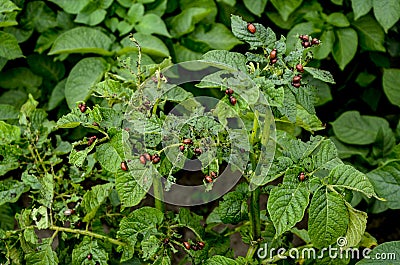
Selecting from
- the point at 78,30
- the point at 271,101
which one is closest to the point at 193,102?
the point at 271,101

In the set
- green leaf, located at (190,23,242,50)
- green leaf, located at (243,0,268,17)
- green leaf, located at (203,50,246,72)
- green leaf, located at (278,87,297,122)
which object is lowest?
green leaf, located at (190,23,242,50)

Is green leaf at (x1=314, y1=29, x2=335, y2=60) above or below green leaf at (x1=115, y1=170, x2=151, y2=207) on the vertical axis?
below

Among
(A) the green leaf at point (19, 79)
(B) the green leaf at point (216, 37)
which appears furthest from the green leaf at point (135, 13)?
(A) the green leaf at point (19, 79)

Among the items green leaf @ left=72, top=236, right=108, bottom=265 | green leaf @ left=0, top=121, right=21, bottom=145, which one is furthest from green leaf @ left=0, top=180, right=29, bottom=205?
green leaf @ left=72, top=236, right=108, bottom=265

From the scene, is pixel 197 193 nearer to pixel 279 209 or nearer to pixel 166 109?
pixel 166 109

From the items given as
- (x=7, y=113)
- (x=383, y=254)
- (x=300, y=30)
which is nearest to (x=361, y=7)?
(x=300, y=30)

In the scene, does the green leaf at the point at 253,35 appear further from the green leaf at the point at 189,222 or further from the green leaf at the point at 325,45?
the green leaf at the point at 325,45

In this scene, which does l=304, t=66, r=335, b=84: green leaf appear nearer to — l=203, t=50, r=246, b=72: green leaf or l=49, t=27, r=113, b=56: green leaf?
l=203, t=50, r=246, b=72: green leaf
